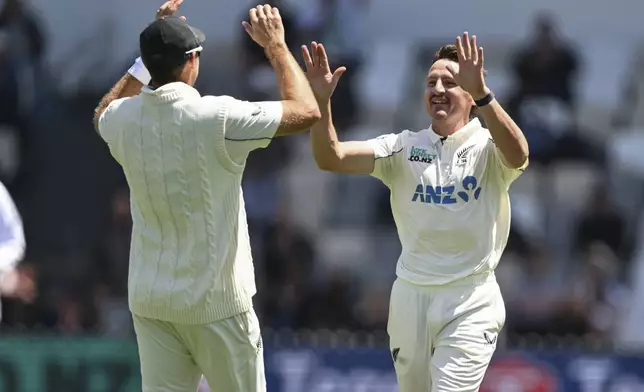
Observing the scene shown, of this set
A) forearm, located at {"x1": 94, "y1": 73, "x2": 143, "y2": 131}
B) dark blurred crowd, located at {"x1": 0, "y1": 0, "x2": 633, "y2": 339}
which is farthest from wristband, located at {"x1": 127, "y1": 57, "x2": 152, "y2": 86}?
dark blurred crowd, located at {"x1": 0, "y1": 0, "x2": 633, "y2": 339}

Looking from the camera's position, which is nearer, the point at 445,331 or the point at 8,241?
the point at 8,241

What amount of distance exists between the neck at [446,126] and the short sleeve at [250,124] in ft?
3.66

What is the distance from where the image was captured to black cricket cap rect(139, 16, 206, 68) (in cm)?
486

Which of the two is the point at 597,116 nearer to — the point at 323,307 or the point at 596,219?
the point at 596,219

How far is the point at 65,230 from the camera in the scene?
1119 centimetres

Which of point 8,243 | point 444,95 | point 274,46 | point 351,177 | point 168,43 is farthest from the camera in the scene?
point 351,177

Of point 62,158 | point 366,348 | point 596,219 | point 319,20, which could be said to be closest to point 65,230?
point 62,158

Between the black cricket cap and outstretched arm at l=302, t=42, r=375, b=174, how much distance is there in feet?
2.17

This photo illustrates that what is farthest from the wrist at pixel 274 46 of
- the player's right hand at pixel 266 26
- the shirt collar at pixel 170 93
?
the shirt collar at pixel 170 93

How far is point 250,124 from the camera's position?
4.86m

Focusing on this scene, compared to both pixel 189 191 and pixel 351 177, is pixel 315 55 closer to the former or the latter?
pixel 189 191

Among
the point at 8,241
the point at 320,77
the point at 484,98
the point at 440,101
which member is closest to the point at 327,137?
the point at 320,77

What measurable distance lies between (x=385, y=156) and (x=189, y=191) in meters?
1.22

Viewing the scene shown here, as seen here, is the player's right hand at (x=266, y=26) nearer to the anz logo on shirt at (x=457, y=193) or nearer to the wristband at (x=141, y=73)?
the wristband at (x=141, y=73)
